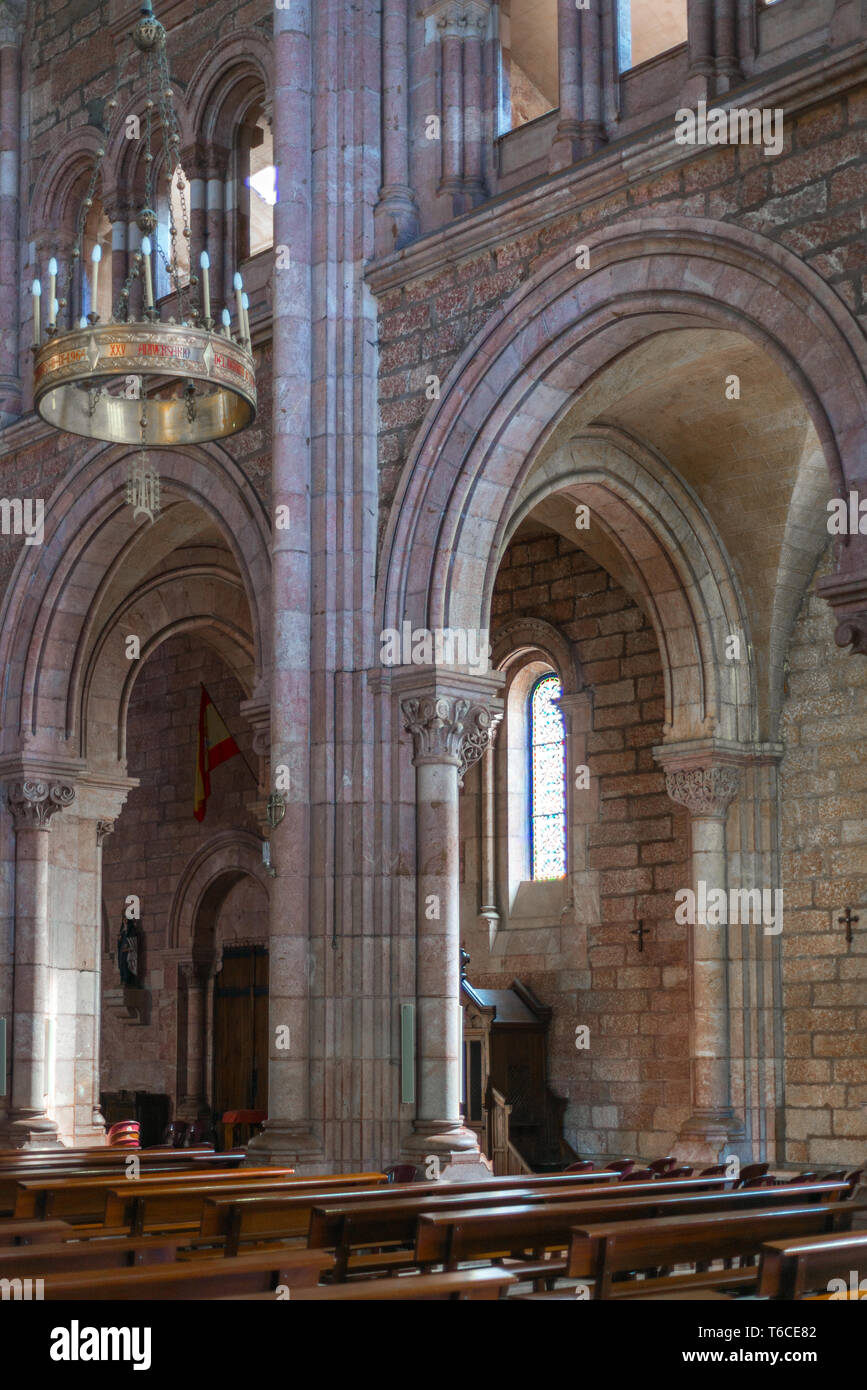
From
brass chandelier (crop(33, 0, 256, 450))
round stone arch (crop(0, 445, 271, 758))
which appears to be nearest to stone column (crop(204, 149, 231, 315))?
round stone arch (crop(0, 445, 271, 758))

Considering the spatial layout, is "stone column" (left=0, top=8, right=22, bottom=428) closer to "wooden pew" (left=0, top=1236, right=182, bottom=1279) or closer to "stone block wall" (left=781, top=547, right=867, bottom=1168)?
"stone block wall" (left=781, top=547, right=867, bottom=1168)

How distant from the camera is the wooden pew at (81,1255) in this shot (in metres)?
6.32

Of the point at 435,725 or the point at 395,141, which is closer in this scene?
the point at 435,725

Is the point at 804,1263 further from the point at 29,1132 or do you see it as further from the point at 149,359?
the point at 29,1132

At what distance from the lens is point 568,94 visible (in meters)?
11.2

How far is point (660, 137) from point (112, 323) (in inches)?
131

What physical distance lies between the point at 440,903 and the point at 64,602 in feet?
18.6

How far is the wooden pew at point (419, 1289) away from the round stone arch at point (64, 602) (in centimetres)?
961

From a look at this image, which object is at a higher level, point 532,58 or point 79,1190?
point 532,58

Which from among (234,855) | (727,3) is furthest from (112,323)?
(234,855)

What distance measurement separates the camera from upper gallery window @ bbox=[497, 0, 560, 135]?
14.8m

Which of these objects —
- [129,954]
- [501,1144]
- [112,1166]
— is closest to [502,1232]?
[112,1166]

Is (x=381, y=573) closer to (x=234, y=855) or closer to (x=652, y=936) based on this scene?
(x=652, y=936)
